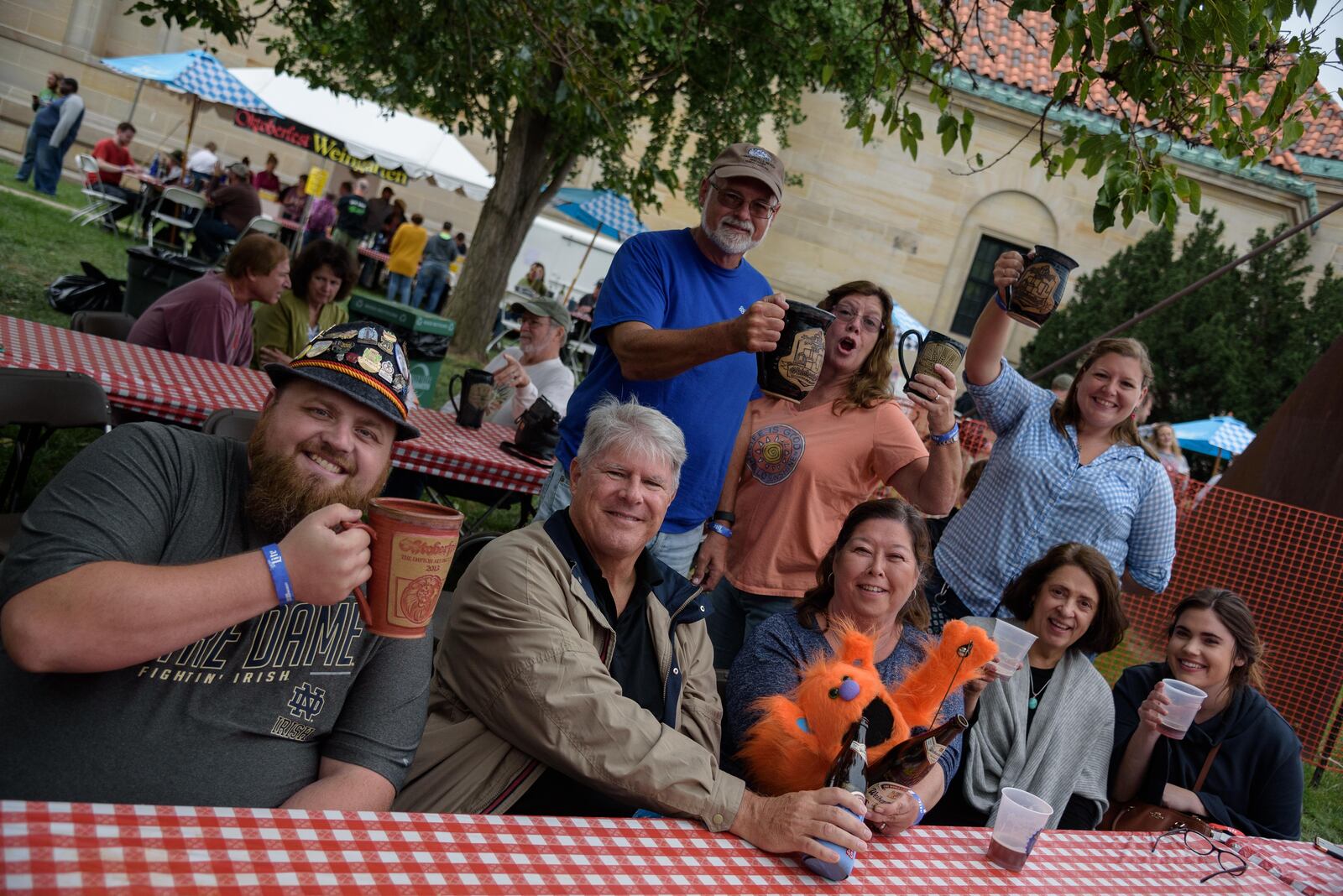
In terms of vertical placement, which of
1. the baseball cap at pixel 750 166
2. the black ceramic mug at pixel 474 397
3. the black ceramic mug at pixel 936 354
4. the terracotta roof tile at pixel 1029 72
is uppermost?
the terracotta roof tile at pixel 1029 72

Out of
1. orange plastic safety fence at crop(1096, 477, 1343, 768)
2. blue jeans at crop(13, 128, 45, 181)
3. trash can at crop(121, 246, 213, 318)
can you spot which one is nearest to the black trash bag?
trash can at crop(121, 246, 213, 318)

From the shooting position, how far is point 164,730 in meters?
1.71

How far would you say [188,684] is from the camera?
1733mm

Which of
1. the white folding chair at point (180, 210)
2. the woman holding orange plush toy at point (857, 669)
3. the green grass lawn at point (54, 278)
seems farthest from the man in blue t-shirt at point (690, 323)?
the white folding chair at point (180, 210)

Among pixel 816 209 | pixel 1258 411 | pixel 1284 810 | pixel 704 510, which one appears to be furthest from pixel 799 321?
pixel 816 209

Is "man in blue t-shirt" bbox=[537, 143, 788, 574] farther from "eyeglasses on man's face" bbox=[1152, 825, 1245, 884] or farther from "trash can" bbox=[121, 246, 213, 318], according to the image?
"trash can" bbox=[121, 246, 213, 318]

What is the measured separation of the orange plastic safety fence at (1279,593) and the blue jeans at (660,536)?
4.29 metres

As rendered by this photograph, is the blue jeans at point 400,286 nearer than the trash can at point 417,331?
No

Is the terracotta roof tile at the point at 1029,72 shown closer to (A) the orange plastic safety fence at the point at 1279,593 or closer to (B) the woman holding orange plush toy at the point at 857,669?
(A) the orange plastic safety fence at the point at 1279,593

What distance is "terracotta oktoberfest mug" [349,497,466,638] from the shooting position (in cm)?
156

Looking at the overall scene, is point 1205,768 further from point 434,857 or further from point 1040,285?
point 434,857

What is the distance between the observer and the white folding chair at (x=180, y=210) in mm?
15523

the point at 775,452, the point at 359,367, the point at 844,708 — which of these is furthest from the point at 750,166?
the point at 844,708

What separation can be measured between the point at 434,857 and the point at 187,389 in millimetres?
3268
